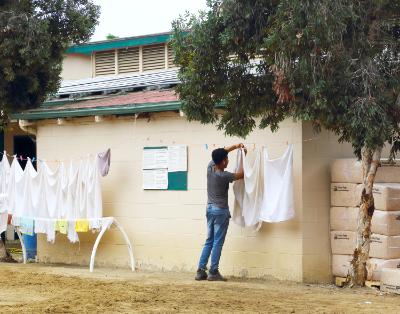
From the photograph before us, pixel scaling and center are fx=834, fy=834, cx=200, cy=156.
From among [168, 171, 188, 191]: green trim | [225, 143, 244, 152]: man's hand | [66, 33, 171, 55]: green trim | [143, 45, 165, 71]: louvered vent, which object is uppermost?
[66, 33, 171, 55]: green trim

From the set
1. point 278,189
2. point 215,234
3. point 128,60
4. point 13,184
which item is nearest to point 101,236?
point 13,184

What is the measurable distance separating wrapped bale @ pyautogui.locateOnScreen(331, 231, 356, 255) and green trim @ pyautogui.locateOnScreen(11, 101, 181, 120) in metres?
3.10

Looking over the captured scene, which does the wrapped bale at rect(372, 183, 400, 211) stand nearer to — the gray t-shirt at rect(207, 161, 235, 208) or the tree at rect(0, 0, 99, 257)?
the gray t-shirt at rect(207, 161, 235, 208)

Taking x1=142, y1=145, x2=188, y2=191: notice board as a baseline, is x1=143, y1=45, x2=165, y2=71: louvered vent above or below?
above

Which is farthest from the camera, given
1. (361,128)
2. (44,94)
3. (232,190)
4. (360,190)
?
(44,94)

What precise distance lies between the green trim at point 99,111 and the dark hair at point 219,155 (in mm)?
1268

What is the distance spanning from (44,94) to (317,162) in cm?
651

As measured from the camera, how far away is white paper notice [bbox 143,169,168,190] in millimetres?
13531

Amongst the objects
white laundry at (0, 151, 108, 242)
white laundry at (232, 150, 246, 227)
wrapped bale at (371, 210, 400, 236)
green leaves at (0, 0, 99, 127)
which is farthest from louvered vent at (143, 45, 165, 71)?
wrapped bale at (371, 210, 400, 236)

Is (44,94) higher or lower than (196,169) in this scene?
higher

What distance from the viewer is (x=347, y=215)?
11.9 m

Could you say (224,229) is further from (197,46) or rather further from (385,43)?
(385,43)

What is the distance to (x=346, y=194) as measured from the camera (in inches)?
469

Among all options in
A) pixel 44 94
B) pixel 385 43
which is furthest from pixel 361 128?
pixel 44 94
